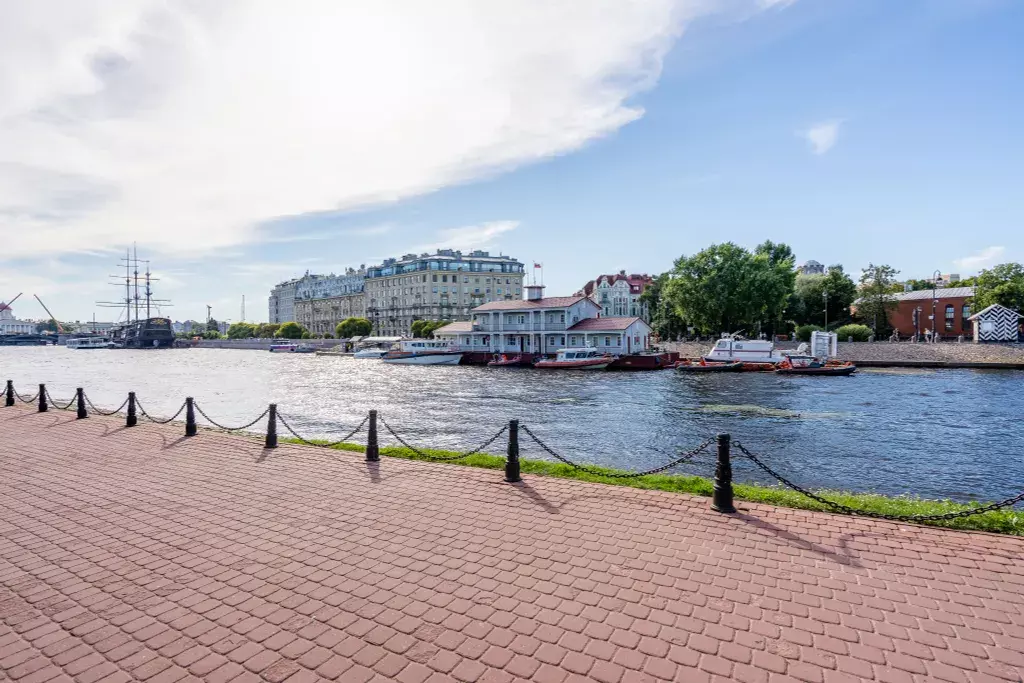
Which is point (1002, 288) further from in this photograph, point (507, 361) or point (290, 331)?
point (290, 331)

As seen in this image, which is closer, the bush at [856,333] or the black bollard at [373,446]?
the black bollard at [373,446]

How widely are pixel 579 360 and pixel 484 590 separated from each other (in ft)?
161

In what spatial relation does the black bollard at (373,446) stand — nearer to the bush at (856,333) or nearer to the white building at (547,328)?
the white building at (547,328)

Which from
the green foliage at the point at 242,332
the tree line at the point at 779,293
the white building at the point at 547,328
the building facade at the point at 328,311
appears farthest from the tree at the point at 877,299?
the green foliage at the point at 242,332

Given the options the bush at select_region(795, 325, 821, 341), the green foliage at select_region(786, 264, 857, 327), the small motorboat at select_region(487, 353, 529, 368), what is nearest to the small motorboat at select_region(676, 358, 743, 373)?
the small motorboat at select_region(487, 353, 529, 368)

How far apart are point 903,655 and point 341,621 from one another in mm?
4635

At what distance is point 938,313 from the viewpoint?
69.8 m

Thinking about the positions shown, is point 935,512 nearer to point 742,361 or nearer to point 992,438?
point 992,438

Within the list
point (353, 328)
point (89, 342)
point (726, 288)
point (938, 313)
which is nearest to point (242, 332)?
point (89, 342)

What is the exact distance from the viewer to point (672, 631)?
174 inches

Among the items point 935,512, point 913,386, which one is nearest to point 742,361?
point 913,386

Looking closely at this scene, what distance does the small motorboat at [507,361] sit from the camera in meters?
62.1

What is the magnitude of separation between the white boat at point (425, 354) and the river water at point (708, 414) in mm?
22273

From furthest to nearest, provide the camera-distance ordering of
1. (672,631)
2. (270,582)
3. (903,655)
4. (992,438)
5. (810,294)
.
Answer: (810,294), (992,438), (270,582), (672,631), (903,655)
